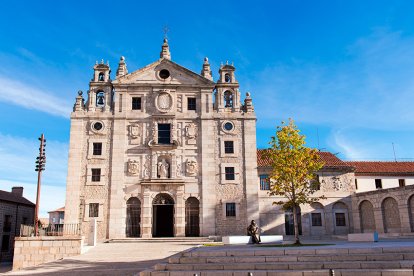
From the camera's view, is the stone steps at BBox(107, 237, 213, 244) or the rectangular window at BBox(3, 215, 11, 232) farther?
the rectangular window at BBox(3, 215, 11, 232)

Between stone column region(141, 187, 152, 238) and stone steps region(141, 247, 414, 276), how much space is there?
16.4 m

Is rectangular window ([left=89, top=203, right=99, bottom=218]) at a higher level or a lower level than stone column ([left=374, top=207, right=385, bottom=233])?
higher

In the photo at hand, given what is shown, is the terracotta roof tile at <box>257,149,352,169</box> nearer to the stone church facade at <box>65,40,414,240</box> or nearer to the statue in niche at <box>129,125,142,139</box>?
the stone church facade at <box>65,40,414,240</box>

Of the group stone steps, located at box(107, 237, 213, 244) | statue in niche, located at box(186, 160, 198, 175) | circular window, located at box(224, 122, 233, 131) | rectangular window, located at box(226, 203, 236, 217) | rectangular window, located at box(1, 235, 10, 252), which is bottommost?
rectangular window, located at box(1, 235, 10, 252)

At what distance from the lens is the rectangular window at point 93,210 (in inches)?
1265

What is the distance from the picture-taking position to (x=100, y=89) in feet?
115

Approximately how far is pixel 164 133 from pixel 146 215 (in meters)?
7.39

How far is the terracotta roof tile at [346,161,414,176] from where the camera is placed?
123 feet

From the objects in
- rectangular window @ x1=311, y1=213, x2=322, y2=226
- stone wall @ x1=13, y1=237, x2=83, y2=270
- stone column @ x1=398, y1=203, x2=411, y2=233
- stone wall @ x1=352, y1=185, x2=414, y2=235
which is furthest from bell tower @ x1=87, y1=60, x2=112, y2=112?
stone column @ x1=398, y1=203, x2=411, y2=233

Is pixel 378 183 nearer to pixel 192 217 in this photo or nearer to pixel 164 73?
pixel 192 217

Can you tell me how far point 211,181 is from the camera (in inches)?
1314

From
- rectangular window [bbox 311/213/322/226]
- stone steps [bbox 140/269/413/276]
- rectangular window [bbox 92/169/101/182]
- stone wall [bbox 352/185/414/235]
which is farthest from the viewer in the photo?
rectangular window [bbox 311/213/322/226]

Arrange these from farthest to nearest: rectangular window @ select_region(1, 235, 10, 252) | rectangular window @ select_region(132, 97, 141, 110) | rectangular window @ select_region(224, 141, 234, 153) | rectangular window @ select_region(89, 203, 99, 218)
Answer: rectangular window @ select_region(1, 235, 10, 252)
rectangular window @ select_region(132, 97, 141, 110)
rectangular window @ select_region(224, 141, 234, 153)
rectangular window @ select_region(89, 203, 99, 218)

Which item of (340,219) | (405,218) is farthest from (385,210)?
(340,219)
